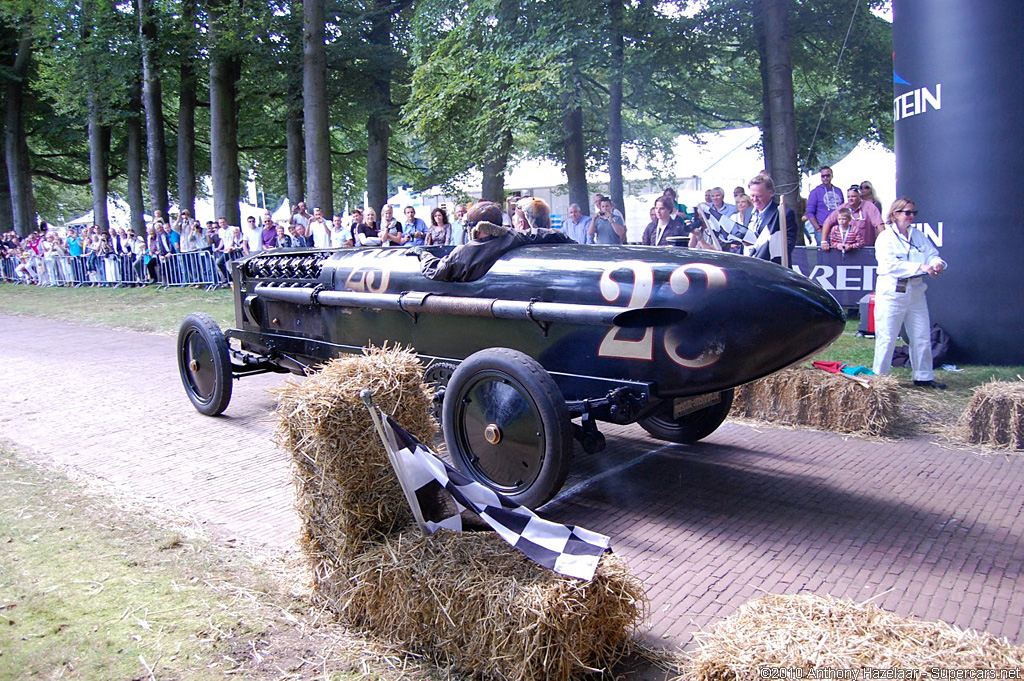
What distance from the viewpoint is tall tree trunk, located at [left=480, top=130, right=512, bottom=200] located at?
1602 centimetres

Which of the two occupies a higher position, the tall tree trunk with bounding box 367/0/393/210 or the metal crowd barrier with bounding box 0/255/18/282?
the tall tree trunk with bounding box 367/0/393/210

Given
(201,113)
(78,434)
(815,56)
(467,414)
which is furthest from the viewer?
(201,113)

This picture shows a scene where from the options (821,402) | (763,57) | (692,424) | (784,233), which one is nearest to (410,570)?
(692,424)

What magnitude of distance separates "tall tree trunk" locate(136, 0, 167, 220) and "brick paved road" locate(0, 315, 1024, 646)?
1794 centimetres

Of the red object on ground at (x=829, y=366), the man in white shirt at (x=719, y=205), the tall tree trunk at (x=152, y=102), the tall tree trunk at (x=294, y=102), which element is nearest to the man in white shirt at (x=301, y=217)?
the tall tree trunk at (x=294, y=102)

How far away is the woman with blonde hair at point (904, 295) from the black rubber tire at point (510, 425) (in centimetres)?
449

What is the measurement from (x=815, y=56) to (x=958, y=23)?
28.8 feet

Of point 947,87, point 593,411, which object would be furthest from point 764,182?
point 593,411

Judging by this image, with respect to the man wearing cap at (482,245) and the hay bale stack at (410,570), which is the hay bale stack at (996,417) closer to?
the man wearing cap at (482,245)

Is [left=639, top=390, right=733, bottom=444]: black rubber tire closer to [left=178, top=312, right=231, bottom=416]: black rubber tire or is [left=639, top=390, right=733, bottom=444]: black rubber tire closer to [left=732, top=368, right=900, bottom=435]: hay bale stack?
[left=732, top=368, right=900, bottom=435]: hay bale stack

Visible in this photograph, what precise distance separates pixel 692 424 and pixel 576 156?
36.9ft

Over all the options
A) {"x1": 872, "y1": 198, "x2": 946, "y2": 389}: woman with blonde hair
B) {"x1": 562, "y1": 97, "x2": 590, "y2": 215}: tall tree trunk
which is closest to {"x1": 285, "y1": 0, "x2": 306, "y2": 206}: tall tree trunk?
{"x1": 562, "y1": 97, "x2": 590, "y2": 215}: tall tree trunk

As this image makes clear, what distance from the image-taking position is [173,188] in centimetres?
3409

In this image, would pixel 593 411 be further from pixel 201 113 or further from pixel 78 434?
pixel 201 113
